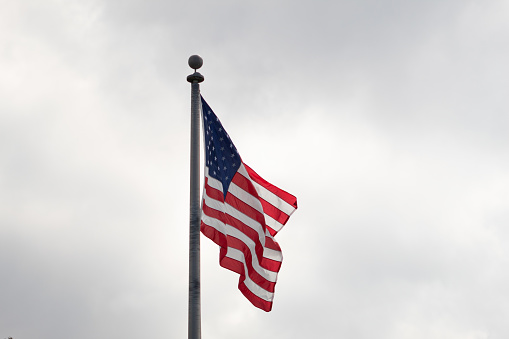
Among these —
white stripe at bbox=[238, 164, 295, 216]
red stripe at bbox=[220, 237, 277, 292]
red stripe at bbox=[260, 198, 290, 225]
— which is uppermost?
white stripe at bbox=[238, 164, 295, 216]

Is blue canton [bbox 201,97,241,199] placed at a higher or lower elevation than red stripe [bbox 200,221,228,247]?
higher

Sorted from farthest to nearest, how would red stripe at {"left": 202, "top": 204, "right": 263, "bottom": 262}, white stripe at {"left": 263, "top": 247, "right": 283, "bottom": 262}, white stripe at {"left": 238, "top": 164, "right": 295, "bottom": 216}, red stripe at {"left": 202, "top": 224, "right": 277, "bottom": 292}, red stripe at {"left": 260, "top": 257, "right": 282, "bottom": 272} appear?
1. white stripe at {"left": 238, "top": 164, "right": 295, "bottom": 216}
2. white stripe at {"left": 263, "top": 247, "right": 283, "bottom": 262}
3. red stripe at {"left": 260, "top": 257, "right": 282, "bottom": 272}
4. red stripe at {"left": 202, "top": 204, "right": 263, "bottom": 262}
5. red stripe at {"left": 202, "top": 224, "right": 277, "bottom": 292}

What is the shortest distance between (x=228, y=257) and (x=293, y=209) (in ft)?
9.97

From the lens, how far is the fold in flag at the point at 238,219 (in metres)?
17.1

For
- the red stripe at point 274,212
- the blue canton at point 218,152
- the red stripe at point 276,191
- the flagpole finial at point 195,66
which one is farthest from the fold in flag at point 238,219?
the red stripe at point 274,212

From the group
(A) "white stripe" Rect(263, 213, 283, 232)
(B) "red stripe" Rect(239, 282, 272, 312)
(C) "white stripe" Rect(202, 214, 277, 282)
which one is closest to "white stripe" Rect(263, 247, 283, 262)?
(C) "white stripe" Rect(202, 214, 277, 282)

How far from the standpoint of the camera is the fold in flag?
56.2 ft

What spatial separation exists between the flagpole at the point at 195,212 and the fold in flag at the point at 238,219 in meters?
0.75

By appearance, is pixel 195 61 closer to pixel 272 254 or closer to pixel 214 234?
pixel 214 234

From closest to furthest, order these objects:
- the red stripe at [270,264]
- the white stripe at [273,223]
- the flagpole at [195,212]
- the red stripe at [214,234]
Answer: the flagpole at [195,212] → the red stripe at [214,234] → the red stripe at [270,264] → the white stripe at [273,223]

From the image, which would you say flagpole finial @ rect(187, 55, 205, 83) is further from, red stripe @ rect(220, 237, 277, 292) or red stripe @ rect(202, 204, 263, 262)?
red stripe @ rect(220, 237, 277, 292)

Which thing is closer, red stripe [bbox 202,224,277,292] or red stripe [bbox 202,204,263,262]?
red stripe [bbox 202,224,277,292]

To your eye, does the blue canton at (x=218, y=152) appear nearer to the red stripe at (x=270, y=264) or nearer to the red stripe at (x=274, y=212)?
the red stripe at (x=274, y=212)

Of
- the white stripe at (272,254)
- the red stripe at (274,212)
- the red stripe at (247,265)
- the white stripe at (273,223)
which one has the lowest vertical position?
the red stripe at (247,265)
